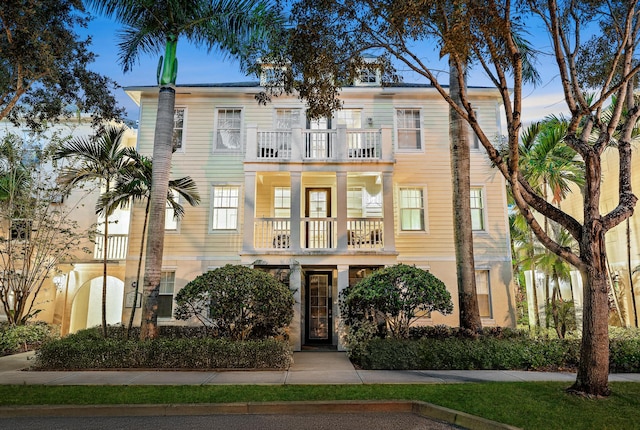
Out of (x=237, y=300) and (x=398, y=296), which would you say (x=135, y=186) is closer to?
(x=237, y=300)

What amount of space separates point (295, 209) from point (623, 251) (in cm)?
1292

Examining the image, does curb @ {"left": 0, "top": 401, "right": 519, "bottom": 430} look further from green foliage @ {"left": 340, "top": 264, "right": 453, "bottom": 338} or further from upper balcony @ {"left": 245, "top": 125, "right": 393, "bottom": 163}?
upper balcony @ {"left": 245, "top": 125, "right": 393, "bottom": 163}

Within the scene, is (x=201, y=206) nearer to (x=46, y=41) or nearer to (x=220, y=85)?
(x=220, y=85)

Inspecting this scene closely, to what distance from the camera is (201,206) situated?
48.4 ft

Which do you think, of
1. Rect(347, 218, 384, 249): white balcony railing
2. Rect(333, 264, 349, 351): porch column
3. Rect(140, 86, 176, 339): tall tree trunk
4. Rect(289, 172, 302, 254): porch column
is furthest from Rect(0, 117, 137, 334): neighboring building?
Rect(347, 218, 384, 249): white balcony railing

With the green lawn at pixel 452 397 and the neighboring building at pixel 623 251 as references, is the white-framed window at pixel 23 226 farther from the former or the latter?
the neighboring building at pixel 623 251

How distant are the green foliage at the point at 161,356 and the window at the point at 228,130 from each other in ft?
26.5

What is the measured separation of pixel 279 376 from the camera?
8656 mm

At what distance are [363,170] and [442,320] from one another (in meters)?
5.95

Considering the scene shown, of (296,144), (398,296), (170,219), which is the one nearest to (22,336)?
(170,219)

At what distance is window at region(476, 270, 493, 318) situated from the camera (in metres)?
14.3

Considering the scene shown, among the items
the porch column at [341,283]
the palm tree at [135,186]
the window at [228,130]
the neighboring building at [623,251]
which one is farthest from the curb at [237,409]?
the neighboring building at [623,251]

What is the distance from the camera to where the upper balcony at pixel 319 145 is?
45.1ft

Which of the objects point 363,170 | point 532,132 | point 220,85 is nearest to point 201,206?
point 220,85
